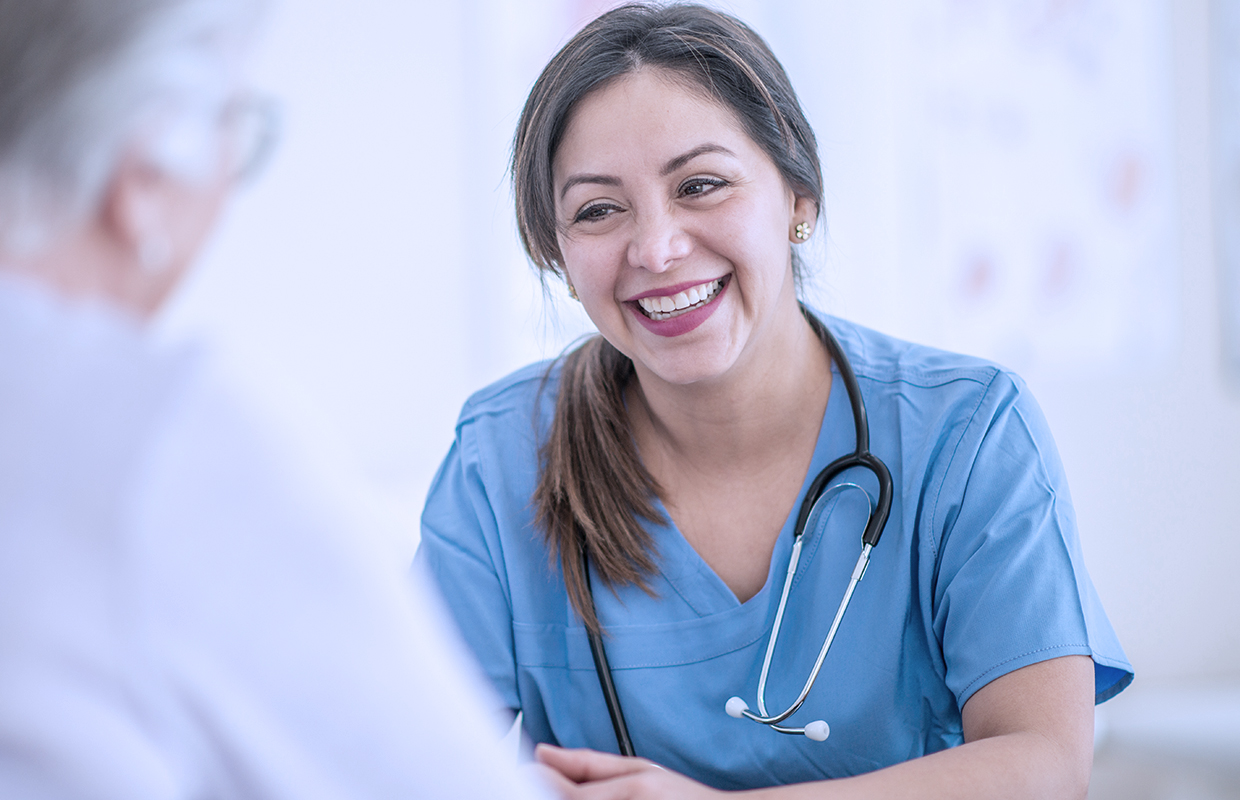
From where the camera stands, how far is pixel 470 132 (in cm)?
195

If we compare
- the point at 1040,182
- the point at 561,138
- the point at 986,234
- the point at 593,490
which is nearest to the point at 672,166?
the point at 561,138

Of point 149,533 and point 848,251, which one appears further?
point 848,251

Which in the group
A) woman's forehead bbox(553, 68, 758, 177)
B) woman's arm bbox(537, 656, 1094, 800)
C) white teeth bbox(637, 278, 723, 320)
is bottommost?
woman's arm bbox(537, 656, 1094, 800)

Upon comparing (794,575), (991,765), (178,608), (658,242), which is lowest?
(991,765)

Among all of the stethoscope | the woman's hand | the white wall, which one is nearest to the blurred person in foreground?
the woman's hand

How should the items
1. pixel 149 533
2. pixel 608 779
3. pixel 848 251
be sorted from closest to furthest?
pixel 149 533 → pixel 608 779 → pixel 848 251

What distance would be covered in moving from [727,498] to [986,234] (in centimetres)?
143

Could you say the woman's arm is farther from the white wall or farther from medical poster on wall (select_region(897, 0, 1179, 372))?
medical poster on wall (select_region(897, 0, 1179, 372))

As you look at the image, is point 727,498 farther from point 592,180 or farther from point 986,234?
point 986,234

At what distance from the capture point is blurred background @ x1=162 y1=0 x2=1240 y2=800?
1904 millimetres

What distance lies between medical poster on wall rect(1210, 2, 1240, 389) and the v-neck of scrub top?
167 cm

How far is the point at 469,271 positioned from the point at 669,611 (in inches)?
42.0

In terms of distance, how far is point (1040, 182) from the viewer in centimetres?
232

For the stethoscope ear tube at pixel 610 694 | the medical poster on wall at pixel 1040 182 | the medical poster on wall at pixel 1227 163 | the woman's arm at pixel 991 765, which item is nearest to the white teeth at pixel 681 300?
the stethoscope ear tube at pixel 610 694
